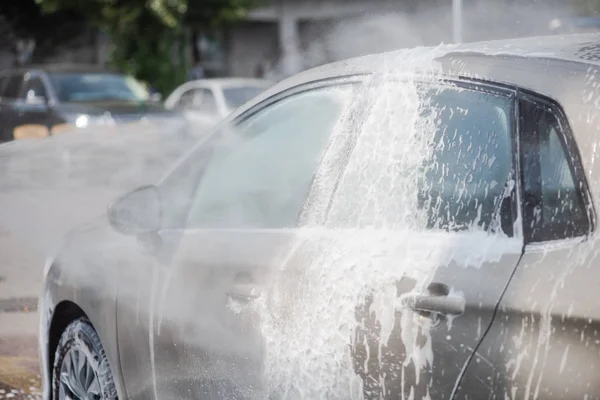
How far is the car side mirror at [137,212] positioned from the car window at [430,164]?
0.87 meters

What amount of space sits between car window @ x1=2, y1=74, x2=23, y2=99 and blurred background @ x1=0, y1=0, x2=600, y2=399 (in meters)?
0.03

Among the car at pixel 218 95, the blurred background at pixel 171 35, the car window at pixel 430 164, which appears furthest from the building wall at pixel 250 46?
the car window at pixel 430 164

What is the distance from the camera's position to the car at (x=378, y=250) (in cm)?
196

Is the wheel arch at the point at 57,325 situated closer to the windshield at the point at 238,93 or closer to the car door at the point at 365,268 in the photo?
the car door at the point at 365,268

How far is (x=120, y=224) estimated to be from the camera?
→ 3.26 meters

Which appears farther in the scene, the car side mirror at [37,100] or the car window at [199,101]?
the car window at [199,101]

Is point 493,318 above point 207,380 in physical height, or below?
above

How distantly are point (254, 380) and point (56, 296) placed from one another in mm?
1266

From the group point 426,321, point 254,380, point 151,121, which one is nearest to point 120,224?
point 254,380

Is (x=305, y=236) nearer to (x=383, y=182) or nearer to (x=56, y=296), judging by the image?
(x=383, y=182)

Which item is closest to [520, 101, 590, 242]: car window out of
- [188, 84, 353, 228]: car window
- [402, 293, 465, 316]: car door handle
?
[402, 293, 465, 316]: car door handle

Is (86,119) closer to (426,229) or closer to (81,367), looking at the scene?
(81,367)

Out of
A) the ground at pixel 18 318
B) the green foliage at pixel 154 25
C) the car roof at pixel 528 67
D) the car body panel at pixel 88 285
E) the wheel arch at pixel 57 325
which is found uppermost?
the green foliage at pixel 154 25

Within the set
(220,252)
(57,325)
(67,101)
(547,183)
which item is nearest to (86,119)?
(67,101)
